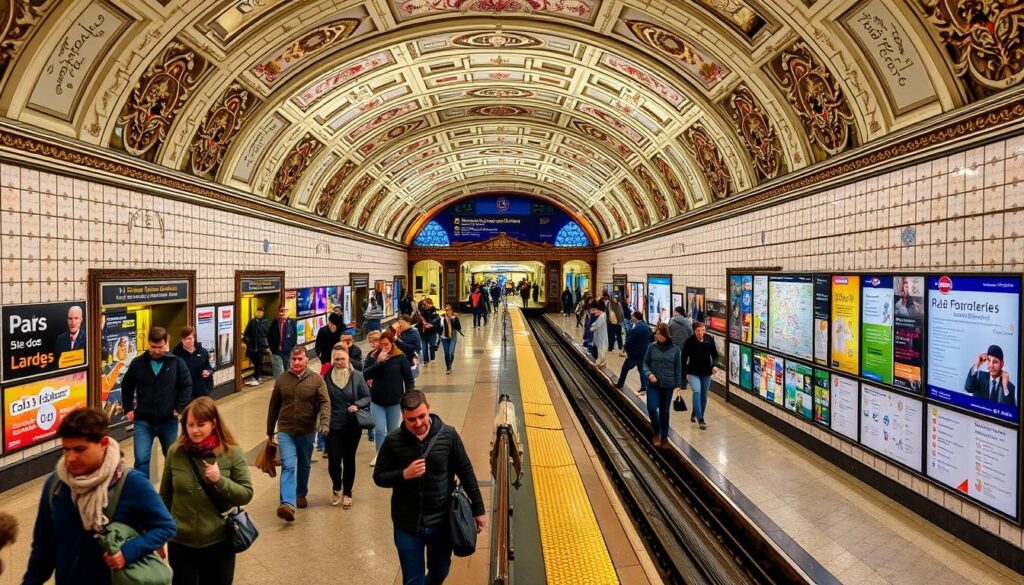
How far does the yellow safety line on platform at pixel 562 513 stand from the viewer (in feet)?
10.1

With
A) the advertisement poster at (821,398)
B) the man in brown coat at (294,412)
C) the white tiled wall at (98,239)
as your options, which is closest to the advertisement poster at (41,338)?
the white tiled wall at (98,239)

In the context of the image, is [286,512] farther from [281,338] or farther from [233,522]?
[281,338]

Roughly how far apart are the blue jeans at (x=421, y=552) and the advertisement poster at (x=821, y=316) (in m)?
5.87

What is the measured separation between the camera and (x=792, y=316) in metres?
7.38

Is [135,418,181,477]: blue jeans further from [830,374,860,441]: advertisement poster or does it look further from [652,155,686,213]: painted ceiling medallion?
[652,155,686,213]: painted ceiling medallion

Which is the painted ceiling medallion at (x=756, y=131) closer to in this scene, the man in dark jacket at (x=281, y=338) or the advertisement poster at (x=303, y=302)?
the man in dark jacket at (x=281, y=338)

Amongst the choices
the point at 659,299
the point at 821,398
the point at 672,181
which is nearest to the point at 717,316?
the point at 821,398

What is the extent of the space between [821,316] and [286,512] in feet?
21.5

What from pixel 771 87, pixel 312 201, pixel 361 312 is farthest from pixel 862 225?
pixel 361 312

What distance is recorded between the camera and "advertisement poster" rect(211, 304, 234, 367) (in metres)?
9.04

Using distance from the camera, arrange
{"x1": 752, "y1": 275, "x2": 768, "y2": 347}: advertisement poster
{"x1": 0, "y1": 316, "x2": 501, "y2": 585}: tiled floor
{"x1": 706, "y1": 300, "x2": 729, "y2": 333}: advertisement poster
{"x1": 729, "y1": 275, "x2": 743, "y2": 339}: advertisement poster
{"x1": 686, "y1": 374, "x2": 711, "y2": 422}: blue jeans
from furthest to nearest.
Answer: {"x1": 706, "y1": 300, "x2": 729, "y2": 333}: advertisement poster, {"x1": 729, "y1": 275, "x2": 743, "y2": 339}: advertisement poster, {"x1": 752, "y1": 275, "x2": 768, "y2": 347}: advertisement poster, {"x1": 686, "y1": 374, "x2": 711, "y2": 422}: blue jeans, {"x1": 0, "y1": 316, "x2": 501, "y2": 585}: tiled floor

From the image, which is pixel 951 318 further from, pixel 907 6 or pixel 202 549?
pixel 202 549

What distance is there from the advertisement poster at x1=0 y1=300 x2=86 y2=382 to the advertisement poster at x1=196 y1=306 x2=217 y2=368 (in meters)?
2.46

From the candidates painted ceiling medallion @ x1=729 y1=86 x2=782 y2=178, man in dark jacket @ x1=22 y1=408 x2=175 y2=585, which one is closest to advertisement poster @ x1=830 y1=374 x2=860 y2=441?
painted ceiling medallion @ x1=729 y1=86 x2=782 y2=178
